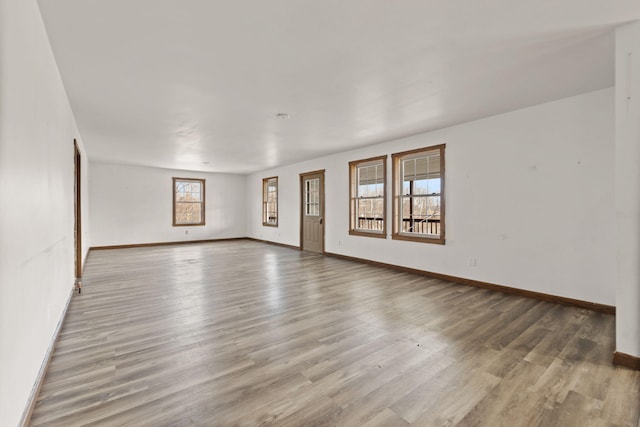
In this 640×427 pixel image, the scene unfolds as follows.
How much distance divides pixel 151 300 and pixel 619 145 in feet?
16.3

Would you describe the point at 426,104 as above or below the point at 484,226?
above

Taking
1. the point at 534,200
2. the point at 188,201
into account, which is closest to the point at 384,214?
the point at 534,200

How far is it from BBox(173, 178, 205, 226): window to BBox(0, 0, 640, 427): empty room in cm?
412

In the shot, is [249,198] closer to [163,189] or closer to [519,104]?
[163,189]

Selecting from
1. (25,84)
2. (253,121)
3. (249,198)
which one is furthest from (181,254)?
(25,84)

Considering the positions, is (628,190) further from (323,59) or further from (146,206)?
(146,206)

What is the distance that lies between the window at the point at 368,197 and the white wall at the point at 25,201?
496 cm

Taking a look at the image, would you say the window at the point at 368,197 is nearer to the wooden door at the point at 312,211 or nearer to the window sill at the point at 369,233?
the window sill at the point at 369,233

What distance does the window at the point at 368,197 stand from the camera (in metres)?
6.17

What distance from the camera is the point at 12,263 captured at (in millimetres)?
1491

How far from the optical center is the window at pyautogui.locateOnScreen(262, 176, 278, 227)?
9703mm

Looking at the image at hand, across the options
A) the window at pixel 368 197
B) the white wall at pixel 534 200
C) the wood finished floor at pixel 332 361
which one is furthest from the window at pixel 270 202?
the wood finished floor at pixel 332 361

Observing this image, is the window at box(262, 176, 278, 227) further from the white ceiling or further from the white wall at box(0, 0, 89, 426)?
the white wall at box(0, 0, 89, 426)

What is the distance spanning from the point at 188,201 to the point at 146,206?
4.09 ft
